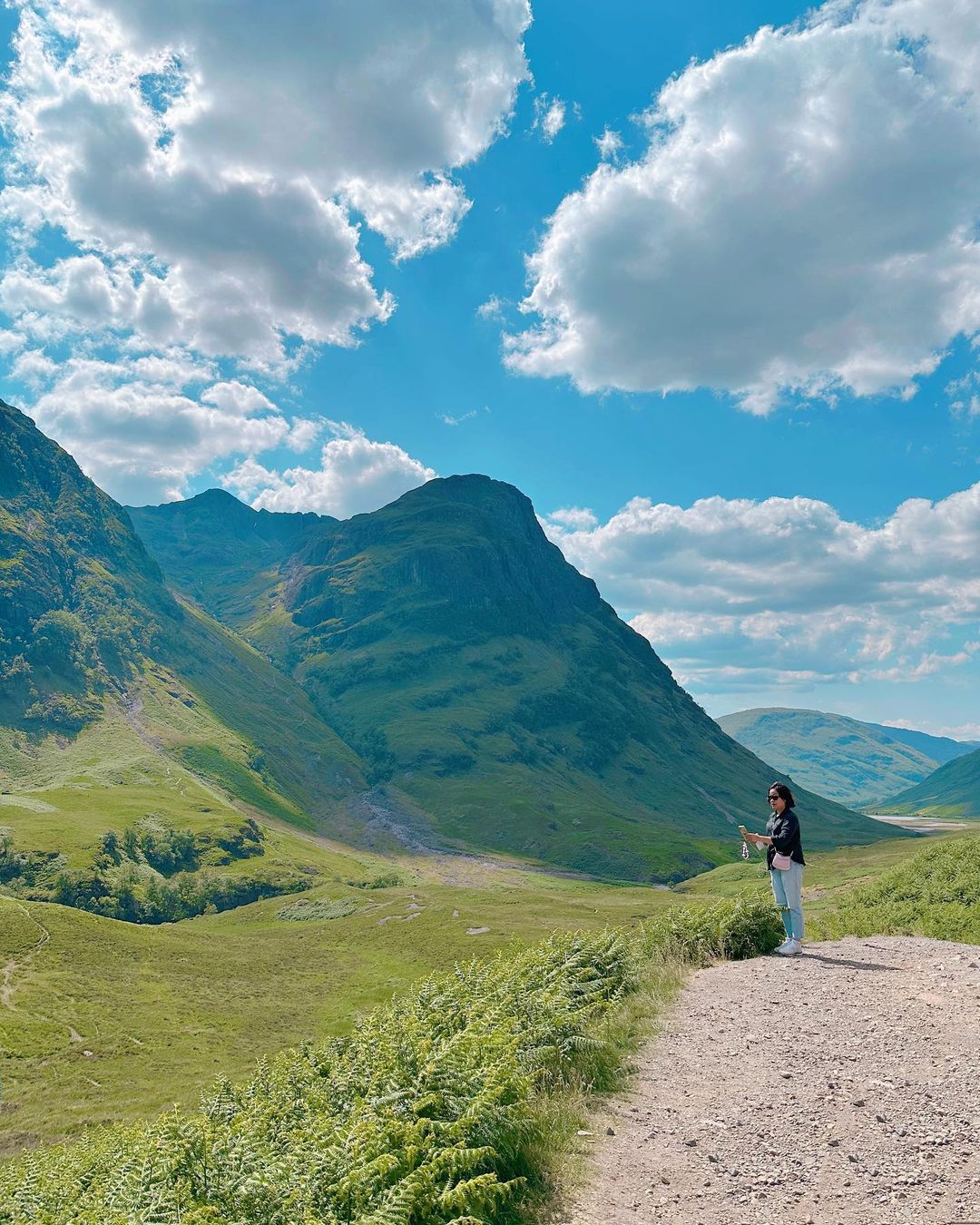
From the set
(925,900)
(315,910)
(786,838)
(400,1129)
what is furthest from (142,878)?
(400,1129)

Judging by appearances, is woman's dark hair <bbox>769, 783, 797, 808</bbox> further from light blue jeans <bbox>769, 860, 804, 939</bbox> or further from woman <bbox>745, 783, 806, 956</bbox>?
light blue jeans <bbox>769, 860, 804, 939</bbox>

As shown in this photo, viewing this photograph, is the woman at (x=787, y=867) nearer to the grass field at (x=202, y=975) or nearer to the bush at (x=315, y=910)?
the grass field at (x=202, y=975)

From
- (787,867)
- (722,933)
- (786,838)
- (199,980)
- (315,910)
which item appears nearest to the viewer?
(787,867)

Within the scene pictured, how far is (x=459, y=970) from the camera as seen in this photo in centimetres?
1844

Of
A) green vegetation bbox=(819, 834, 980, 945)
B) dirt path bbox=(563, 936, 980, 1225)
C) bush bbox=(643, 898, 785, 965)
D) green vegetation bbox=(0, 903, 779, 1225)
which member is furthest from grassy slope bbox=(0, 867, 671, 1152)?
dirt path bbox=(563, 936, 980, 1225)

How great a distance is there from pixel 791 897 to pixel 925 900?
9.37 meters

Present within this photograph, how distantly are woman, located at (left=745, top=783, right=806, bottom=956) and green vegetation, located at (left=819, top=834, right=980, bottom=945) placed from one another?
4.53 metres

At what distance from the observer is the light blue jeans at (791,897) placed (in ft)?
63.1

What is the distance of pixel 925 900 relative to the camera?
25047 millimetres

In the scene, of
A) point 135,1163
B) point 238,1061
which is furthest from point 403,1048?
point 238,1061

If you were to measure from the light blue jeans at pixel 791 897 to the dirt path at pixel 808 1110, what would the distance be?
9.23ft

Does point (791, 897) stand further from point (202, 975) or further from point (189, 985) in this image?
point (202, 975)

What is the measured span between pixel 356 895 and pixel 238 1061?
303ft

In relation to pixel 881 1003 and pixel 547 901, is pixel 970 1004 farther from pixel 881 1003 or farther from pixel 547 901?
pixel 547 901
